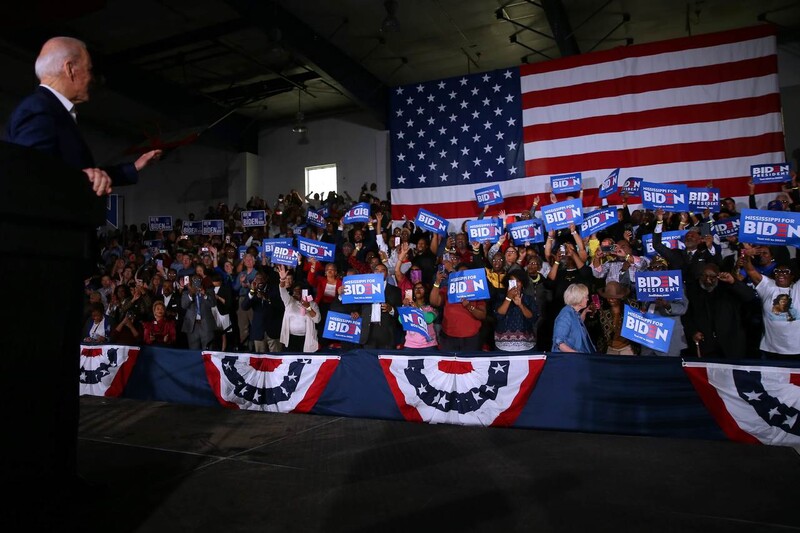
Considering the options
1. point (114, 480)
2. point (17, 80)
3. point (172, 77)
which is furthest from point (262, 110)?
point (114, 480)

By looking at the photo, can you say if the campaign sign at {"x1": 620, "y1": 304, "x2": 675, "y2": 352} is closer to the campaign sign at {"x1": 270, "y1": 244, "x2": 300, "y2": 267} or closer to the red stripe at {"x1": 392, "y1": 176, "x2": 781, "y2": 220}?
the campaign sign at {"x1": 270, "y1": 244, "x2": 300, "y2": 267}

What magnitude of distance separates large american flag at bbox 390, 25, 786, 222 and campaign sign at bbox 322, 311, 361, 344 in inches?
200

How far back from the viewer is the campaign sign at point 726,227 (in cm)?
746

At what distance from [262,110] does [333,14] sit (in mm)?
6723

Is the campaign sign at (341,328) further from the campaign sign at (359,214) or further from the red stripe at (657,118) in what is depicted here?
the red stripe at (657,118)

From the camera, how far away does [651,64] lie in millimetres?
9836

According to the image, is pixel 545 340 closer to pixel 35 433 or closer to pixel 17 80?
pixel 35 433

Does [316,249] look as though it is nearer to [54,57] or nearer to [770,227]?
[770,227]

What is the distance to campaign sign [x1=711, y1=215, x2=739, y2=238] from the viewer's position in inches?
294

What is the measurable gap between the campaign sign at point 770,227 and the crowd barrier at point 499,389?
2.23 m

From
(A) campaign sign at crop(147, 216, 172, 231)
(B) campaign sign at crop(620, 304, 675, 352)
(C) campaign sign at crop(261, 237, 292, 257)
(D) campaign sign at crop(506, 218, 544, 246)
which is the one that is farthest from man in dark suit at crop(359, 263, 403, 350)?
(A) campaign sign at crop(147, 216, 172, 231)

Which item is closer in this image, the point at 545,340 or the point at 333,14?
the point at 545,340

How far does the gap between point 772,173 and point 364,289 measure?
7030mm

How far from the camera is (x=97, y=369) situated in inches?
278
